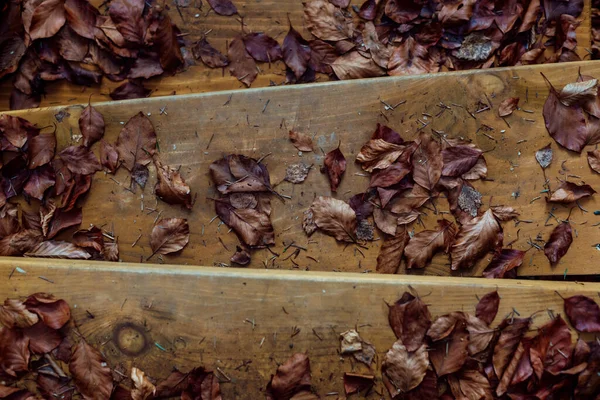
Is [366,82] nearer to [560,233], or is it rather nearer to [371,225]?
[371,225]

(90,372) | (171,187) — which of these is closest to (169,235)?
(171,187)

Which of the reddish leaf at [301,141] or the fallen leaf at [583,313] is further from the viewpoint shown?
the reddish leaf at [301,141]

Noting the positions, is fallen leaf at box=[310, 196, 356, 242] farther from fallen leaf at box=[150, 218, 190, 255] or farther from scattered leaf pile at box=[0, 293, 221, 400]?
scattered leaf pile at box=[0, 293, 221, 400]

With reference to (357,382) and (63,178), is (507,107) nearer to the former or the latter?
(357,382)

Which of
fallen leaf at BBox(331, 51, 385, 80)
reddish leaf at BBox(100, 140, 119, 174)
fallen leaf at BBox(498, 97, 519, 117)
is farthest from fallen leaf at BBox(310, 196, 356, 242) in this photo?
reddish leaf at BBox(100, 140, 119, 174)

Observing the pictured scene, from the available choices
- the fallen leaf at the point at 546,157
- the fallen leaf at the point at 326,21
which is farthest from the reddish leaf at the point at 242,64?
the fallen leaf at the point at 546,157

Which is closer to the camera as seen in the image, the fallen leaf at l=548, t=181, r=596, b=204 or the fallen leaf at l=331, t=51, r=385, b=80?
the fallen leaf at l=548, t=181, r=596, b=204

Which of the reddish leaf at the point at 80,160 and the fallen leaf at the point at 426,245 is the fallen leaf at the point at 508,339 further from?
the reddish leaf at the point at 80,160
